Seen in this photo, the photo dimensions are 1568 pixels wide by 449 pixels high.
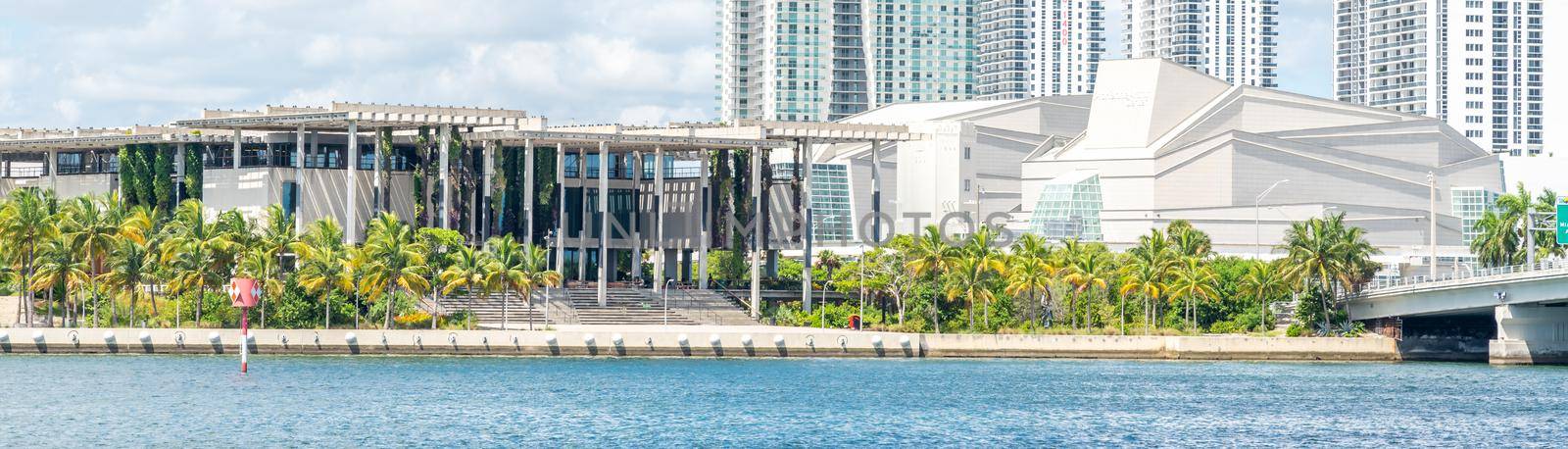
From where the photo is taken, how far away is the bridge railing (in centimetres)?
10119

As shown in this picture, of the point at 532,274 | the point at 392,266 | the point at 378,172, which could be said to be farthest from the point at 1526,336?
the point at 378,172

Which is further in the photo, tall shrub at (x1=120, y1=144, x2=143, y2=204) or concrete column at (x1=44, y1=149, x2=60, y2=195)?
concrete column at (x1=44, y1=149, x2=60, y2=195)

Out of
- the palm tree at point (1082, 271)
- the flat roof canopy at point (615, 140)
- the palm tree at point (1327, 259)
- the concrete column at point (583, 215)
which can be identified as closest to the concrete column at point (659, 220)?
the flat roof canopy at point (615, 140)

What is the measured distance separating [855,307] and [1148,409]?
133 ft

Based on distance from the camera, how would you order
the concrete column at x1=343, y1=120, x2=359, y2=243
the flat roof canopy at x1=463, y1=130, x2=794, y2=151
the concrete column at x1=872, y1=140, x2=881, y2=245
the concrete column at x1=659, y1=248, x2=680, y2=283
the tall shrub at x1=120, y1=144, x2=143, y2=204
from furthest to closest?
the concrete column at x1=659, y1=248, x2=680, y2=283 → the tall shrub at x1=120, y1=144, x2=143, y2=204 → the concrete column at x1=872, y1=140, x2=881, y2=245 → the concrete column at x1=343, y1=120, x2=359, y2=243 → the flat roof canopy at x1=463, y1=130, x2=794, y2=151

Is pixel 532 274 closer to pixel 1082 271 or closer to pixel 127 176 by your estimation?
pixel 1082 271

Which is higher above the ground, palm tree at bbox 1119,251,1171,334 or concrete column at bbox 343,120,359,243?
concrete column at bbox 343,120,359,243

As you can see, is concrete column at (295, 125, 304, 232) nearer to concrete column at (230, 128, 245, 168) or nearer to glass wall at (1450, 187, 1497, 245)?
concrete column at (230, 128, 245, 168)

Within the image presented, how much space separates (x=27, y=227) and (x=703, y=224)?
41385 mm

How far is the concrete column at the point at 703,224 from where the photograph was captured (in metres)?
126

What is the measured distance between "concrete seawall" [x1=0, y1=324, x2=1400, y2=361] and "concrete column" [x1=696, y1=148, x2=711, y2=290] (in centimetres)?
1493

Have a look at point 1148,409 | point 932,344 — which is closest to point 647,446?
point 1148,409

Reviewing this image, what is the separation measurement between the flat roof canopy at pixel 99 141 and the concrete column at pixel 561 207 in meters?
19.2

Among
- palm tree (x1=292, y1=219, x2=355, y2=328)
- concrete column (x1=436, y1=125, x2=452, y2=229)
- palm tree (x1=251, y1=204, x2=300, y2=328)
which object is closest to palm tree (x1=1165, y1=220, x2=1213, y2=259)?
concrete column (x1=436, y1=125, x2=452, y2=229)
